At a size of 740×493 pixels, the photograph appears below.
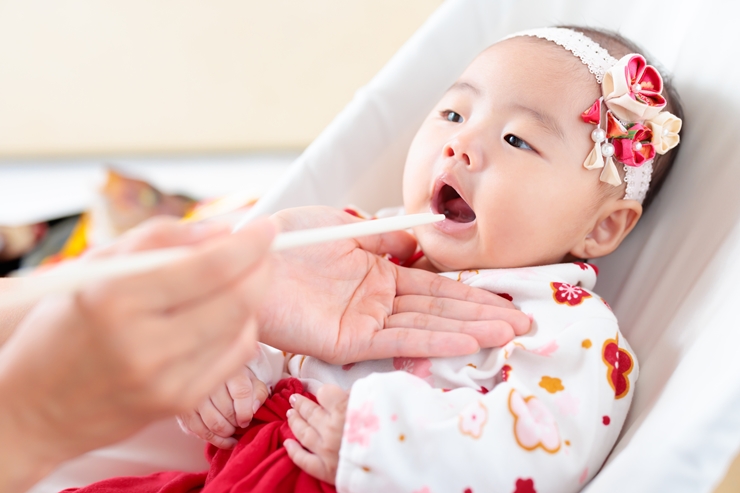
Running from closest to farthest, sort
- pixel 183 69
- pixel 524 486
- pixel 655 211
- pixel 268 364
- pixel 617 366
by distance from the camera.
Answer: pixel 524 486, pixel 617 366, pixel 268 364, pixel 655 211, pixel 183 69

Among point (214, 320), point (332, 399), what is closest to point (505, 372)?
point (332, 399)

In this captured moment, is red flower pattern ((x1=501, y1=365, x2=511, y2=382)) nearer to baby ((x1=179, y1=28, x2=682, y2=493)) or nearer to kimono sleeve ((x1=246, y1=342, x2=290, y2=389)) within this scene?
baby ((x1=179, y1=28, x2=682, y2=493))

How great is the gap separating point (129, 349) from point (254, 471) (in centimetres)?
34

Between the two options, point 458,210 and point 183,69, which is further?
point 183,69

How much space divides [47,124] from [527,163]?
2006 millimetres

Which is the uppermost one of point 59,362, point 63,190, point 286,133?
point 59,362

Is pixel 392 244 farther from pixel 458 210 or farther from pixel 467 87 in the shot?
pixel 467 87

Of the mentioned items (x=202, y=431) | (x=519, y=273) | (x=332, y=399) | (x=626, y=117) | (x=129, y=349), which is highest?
(x=626, y=117)

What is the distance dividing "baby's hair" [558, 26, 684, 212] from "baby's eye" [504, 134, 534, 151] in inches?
7.9

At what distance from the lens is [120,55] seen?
2225 mm

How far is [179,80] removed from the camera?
7.38 ft

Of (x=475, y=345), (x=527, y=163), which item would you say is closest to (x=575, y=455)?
(x=475, y=345)

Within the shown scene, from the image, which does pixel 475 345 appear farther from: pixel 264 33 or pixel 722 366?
pixel 264 33

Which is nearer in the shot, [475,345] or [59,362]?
[59,362]
